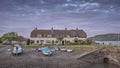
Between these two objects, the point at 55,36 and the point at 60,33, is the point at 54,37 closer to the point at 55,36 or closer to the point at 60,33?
the point at 55,36

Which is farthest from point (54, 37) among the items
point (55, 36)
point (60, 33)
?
point (60, 33)

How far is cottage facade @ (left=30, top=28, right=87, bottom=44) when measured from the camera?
92875mm

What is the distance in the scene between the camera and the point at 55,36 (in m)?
93.1

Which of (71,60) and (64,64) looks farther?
(71,60)

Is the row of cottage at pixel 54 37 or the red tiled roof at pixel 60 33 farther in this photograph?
the red tiled roof at pixel 60 33

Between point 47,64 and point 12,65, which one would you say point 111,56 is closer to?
point 47,64

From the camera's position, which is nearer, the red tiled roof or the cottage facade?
the cottage facade

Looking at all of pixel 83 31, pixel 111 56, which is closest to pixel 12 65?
pixel 111 56

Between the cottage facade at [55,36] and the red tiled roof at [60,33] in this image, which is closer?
the cottage facade at [55,36]

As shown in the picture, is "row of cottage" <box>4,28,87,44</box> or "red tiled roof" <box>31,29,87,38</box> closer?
"row of cottage" <box>4,28,87,44</box>

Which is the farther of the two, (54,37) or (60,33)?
(60,33)

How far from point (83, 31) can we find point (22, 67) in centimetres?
5816

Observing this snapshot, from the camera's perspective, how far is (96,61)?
190ft

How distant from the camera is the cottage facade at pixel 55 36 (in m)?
92.9
